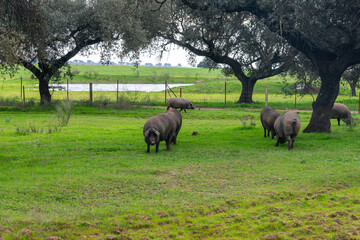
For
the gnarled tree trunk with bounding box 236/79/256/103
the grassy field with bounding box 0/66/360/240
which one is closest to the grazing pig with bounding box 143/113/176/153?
the grassy field with bounding box 0/66/360/240

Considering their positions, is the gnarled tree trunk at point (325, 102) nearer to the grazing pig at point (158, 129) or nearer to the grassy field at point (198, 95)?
the grazing pig at point (158, 129)

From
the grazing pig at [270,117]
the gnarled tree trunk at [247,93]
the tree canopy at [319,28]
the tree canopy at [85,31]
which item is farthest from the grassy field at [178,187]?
the gnarled tree trunk at [247,93]

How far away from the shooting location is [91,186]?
366 inches

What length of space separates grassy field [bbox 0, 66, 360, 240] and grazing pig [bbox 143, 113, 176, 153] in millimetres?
430

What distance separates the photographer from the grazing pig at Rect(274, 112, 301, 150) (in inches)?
553

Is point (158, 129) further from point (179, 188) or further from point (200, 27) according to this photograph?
point (200, 27)

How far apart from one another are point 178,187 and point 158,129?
425 cm

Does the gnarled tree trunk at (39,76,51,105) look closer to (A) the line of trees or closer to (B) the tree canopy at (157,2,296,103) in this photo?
(A) the line of trees

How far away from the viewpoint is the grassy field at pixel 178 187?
267 inches

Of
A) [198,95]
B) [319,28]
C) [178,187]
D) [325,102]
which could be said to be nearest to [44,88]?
[325,102]

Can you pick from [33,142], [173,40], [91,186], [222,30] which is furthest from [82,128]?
[173,40]

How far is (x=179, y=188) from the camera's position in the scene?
30.3 feet

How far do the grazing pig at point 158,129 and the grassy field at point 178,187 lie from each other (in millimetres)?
430

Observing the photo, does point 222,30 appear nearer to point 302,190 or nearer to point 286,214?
point 302,190
